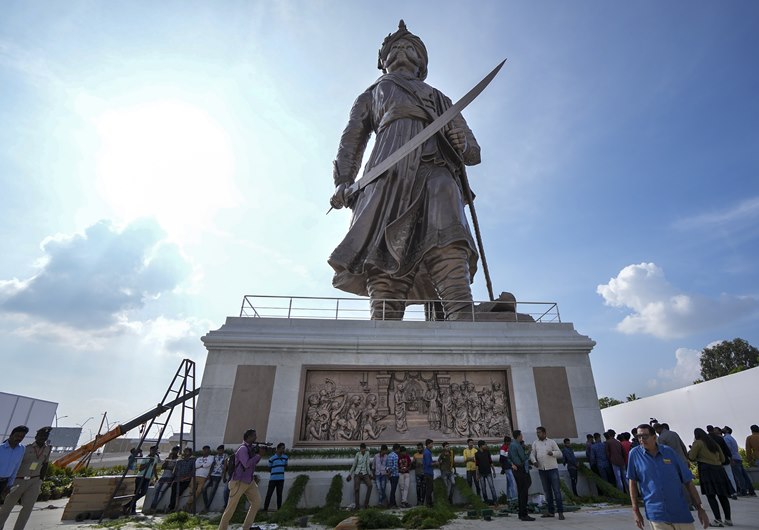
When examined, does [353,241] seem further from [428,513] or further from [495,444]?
[428,513]

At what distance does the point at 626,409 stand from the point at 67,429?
4211 centimetres

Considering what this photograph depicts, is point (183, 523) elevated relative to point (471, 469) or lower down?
lower down

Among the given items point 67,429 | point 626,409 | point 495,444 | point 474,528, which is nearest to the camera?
point 474,528

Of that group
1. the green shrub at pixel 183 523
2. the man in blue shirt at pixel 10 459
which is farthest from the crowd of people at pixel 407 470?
the green shrub at pixel 183 523

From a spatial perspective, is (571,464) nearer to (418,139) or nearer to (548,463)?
(548,463)

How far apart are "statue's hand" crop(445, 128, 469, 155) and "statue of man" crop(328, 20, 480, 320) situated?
0.03m

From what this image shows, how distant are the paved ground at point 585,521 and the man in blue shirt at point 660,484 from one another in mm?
2260

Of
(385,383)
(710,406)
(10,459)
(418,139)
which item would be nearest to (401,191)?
(418,139)

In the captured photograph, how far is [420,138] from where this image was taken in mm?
14023

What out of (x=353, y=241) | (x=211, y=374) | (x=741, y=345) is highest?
(x=741, y=345)

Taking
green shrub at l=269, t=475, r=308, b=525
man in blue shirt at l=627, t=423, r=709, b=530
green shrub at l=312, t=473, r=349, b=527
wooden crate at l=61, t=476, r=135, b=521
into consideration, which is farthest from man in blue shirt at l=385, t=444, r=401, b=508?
man in blue shirt at l=627, t=423, r=709, b=530

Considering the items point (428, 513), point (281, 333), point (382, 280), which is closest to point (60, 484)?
point (281, 333)

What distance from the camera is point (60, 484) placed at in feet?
39.0

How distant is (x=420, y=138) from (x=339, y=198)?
3.35 meters
